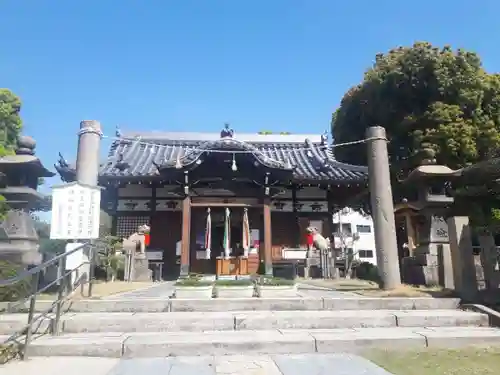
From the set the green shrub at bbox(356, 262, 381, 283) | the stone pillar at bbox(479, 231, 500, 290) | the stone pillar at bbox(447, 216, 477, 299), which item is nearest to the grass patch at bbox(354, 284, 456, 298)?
the stone pillar at bbox(447, 216, 477, 299)

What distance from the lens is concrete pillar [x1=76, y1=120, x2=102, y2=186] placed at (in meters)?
8.54

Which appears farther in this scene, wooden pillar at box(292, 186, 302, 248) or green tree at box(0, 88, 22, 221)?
green tree at box(0, 88, 22, 221)

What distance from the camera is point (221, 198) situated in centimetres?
1514

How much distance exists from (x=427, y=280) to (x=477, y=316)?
3224mm

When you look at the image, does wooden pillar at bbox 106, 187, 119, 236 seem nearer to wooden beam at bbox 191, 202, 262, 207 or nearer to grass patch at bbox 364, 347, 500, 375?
wooden beam at bbox 191, 202, 262, 207

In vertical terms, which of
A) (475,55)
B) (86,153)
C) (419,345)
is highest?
(475,55)

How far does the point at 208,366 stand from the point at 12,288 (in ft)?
16.4

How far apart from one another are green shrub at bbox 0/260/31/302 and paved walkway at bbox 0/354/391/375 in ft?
9.87

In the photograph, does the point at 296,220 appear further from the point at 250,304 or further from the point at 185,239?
the point at 250,304

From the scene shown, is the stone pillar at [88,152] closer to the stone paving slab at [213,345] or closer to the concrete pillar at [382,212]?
the stone paving slab at [213,345]

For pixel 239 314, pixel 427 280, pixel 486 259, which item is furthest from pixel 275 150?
pixel 239 314

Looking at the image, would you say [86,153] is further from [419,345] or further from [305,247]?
[305,247]

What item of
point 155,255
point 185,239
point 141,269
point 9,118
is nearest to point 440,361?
point 185,239

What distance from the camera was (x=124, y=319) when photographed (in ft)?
18.3
